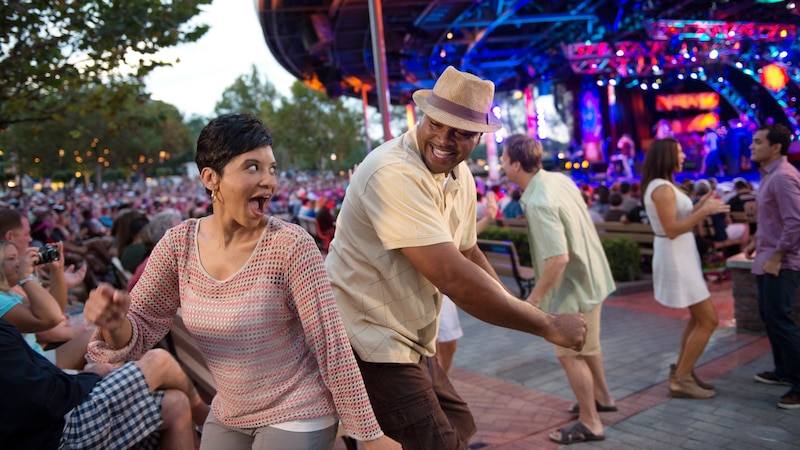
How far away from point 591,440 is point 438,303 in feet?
7.18

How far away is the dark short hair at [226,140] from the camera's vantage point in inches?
80.1

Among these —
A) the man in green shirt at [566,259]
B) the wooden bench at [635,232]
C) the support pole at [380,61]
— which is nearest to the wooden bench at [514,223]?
the wooden bench at [635,232]

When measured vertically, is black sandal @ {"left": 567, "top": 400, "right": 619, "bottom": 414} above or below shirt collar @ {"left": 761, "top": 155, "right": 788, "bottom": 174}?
below

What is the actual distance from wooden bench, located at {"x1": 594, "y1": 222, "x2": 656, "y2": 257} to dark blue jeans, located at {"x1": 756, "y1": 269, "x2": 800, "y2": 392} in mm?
5042

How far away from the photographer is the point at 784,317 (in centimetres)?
455

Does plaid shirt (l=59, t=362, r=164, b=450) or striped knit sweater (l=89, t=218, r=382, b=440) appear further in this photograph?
plaid shirt (l=59, t=362, r=164, b=450)

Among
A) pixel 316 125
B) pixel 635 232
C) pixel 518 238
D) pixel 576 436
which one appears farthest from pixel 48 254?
pixel 316 125

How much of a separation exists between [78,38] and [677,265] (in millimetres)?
7174

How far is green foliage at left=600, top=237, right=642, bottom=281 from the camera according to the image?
9391 mm

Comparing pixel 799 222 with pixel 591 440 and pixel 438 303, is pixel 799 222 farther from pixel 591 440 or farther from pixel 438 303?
pixel 438 303

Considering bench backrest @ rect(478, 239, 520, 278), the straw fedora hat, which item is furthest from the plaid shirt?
bench backrest @ rect(478, 239, 520, 278)

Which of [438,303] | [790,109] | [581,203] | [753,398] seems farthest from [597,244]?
[790,109]

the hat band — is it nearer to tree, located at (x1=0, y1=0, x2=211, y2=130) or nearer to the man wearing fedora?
the man wearing fedora

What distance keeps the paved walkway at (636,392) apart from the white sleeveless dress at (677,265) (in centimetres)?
76
